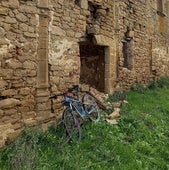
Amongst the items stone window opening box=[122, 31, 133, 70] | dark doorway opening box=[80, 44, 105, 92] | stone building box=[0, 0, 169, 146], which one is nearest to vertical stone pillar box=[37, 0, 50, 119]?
stone building box=[0, 0, 169, 146]

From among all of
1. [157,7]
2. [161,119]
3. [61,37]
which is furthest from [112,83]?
[157,7]

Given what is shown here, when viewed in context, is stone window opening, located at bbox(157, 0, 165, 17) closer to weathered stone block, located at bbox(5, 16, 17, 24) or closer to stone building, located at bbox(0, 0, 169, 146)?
stone building, located at bbox(0, 0, 169, 146)

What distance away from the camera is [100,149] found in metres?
5.11

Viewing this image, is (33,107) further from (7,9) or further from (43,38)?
(7,9)

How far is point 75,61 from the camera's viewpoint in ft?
22.7

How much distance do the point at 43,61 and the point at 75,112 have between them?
3.83ft

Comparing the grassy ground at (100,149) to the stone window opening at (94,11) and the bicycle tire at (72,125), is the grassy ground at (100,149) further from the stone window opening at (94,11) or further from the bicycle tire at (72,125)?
A: the stone window opening at (94,11)

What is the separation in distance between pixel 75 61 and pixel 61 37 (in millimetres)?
742

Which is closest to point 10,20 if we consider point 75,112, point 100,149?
point 75,112

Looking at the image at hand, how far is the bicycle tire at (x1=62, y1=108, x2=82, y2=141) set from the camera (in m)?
5.36

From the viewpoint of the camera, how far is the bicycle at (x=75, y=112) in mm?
5426

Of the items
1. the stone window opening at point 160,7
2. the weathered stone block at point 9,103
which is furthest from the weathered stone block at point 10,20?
the stone window opening at point 160,7

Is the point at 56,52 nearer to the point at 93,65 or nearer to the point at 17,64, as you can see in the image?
the point at 17,64

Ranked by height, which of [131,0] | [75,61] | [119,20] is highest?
[131,0]
